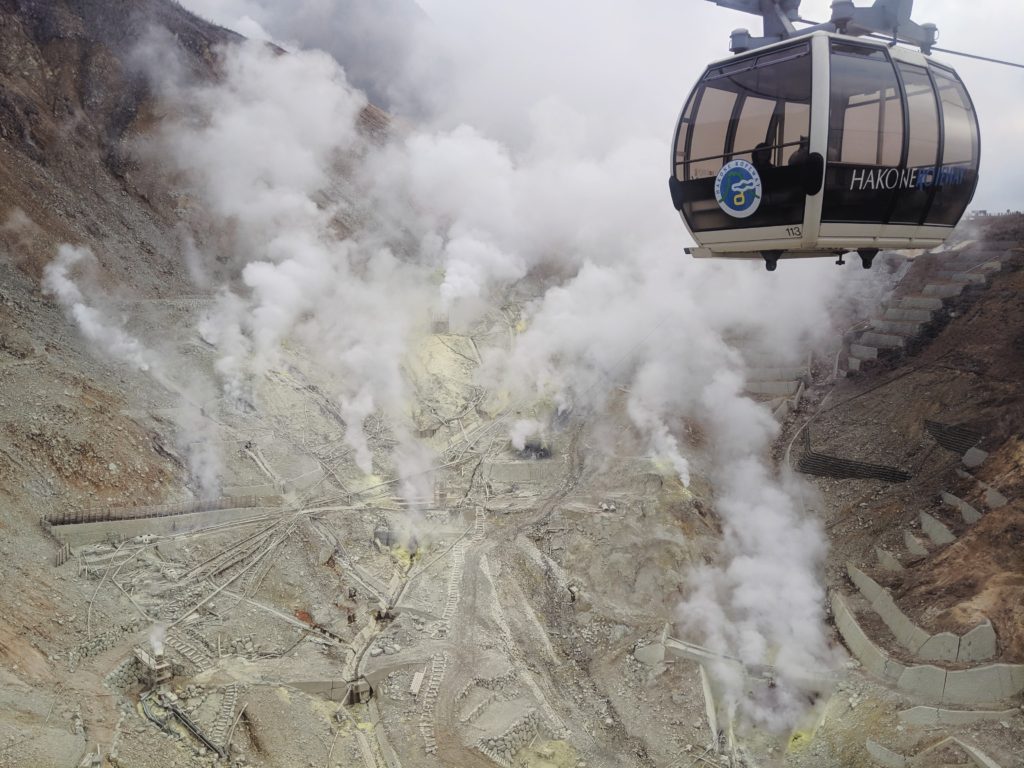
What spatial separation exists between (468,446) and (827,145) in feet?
49.8

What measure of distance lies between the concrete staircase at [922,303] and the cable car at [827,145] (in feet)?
43.3

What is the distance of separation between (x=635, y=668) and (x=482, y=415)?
10.6 m

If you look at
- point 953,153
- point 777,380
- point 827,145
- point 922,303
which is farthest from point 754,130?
point 922,303

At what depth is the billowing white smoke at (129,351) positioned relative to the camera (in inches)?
622

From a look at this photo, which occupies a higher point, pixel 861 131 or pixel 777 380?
pixel 777 380

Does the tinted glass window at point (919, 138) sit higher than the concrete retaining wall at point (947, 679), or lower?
higher

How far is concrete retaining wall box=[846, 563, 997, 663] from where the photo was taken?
10.3 metres

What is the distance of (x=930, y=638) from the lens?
10.9 meters

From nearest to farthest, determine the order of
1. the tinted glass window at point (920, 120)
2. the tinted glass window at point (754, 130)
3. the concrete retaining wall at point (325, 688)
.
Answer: the tinted glass window at point (754, 130) < the tinted glass window at point (920, 120) < the concrete retaining wall at point (325, 688)

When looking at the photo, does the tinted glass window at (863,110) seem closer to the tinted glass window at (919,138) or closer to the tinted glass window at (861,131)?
the tinted glass window at (861,131)

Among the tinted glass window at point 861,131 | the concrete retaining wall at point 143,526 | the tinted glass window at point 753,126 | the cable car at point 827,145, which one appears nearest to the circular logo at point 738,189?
the cable car at point 827,145

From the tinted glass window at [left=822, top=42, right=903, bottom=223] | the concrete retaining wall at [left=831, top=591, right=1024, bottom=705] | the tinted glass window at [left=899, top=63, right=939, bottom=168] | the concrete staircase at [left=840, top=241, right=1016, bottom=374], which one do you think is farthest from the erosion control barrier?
the concrete staircase at [left=840, top=241, right=1016, bottom=374]

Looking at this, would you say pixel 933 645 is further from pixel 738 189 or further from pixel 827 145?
pixel 827 145

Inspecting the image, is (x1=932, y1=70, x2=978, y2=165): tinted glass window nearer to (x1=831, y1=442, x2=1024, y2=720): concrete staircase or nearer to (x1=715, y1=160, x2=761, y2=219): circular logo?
(x1=715, y1=160, x2=761, y2=219): circular logo
